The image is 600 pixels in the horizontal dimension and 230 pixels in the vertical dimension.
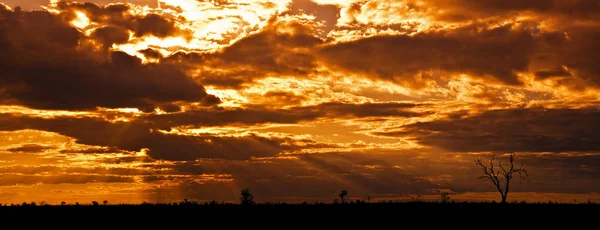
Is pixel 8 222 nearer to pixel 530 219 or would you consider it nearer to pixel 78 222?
pixel 78 222

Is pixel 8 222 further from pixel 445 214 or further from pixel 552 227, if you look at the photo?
pixel 552 227

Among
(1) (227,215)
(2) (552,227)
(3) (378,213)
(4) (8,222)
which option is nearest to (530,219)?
(2) (552,227)

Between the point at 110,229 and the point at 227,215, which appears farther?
the point at 227,215

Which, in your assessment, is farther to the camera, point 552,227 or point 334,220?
point 334,220

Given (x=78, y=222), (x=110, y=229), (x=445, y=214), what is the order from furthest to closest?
(x=445, y=214), (x=78, y=222), (x=110, y=229)

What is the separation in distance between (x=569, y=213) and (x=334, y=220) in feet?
115

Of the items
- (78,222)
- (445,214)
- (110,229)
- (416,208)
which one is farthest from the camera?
(416,208)

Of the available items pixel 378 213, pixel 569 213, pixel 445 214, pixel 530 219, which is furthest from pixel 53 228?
pixel 569 213

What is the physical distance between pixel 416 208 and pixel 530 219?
22291mm

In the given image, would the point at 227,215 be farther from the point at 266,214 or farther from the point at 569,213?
the point at 569,213

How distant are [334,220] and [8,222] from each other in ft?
126

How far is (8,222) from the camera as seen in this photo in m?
87.4

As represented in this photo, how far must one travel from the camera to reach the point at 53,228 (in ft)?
259

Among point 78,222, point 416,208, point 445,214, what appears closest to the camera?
point 78,222
